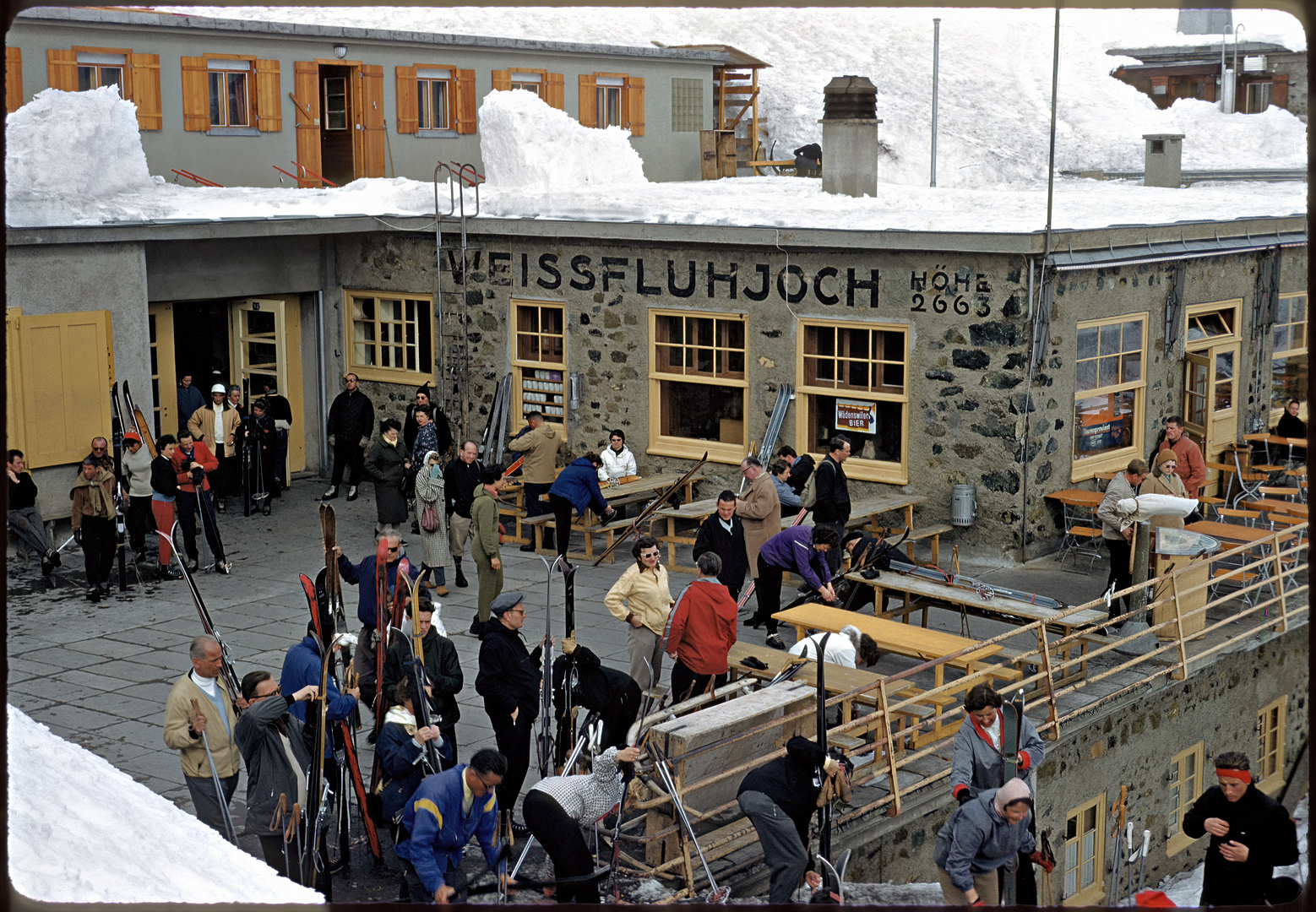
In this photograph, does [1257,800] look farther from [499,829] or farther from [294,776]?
[294,776]

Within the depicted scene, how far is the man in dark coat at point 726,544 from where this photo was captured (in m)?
12.6

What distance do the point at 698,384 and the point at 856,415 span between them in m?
2.01

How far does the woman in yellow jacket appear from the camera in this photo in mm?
10227

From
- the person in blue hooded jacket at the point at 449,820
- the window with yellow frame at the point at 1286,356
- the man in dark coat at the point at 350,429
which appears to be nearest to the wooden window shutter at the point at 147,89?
the man in dark coat at the point at 350,429

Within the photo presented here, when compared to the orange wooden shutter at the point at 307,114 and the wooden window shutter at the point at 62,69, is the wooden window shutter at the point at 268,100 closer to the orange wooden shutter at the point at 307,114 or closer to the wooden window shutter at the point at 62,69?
the orange wooden shutter at the point at 307,114

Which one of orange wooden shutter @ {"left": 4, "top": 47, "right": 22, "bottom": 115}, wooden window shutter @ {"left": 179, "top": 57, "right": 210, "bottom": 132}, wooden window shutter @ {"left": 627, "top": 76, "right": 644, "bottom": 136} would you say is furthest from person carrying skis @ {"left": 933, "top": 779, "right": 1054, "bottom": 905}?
→ wooden window shutter @ {"left": 627, "top": 76, "right": 644, "bottom": 136}

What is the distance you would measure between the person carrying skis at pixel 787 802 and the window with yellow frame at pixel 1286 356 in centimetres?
1250

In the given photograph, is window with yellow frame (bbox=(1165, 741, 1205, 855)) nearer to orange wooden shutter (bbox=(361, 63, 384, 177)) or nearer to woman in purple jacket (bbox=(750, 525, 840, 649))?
woman in purple jacket (bbox=(750, 525, 840, 649))

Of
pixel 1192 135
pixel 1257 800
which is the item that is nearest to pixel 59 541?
pixel 1257 800

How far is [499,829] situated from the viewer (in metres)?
8.77

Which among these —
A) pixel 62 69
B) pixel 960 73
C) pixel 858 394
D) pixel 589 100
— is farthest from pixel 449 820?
pixel 960 73

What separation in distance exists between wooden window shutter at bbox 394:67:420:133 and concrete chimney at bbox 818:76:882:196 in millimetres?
10004

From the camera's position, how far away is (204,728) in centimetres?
777

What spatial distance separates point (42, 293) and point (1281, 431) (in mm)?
14367
